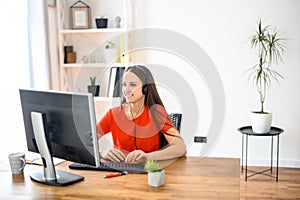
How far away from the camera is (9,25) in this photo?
117 inches

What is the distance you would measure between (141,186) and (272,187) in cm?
207

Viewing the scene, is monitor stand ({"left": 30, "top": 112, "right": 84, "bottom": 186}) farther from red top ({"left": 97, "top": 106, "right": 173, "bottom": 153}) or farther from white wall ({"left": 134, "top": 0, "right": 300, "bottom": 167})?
white wall ({"left": 134, "top": 0, "right": 300, "bottom": 167})

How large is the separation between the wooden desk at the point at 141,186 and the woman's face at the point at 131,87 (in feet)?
1.56

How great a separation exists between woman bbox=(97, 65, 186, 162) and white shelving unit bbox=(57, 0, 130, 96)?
1564mm

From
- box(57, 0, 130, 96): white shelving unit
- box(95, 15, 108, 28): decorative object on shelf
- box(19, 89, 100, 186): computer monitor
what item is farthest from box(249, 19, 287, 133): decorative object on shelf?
box(19, 89, 100, 186): computer monitor

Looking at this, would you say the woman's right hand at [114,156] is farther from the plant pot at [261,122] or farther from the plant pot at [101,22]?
the plant pot at [101,22]

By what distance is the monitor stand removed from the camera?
1.92 metres

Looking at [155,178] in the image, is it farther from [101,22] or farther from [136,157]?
[101,22]

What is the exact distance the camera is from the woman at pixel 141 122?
2.32m

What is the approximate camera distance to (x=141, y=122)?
7.92 feet

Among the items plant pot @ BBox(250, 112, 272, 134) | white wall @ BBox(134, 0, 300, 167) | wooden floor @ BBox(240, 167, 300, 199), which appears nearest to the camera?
wooden floor @ BBox(240, 167, 300, 199)

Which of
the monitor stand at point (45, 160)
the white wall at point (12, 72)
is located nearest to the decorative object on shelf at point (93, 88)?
the white wall at point (12, 72)

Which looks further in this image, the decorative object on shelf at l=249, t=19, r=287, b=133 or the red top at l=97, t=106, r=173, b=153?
the decorative object on shelf at l=249, t=19, r=287, b=133

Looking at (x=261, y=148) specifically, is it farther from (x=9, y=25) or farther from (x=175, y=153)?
(x=9, y=25)
